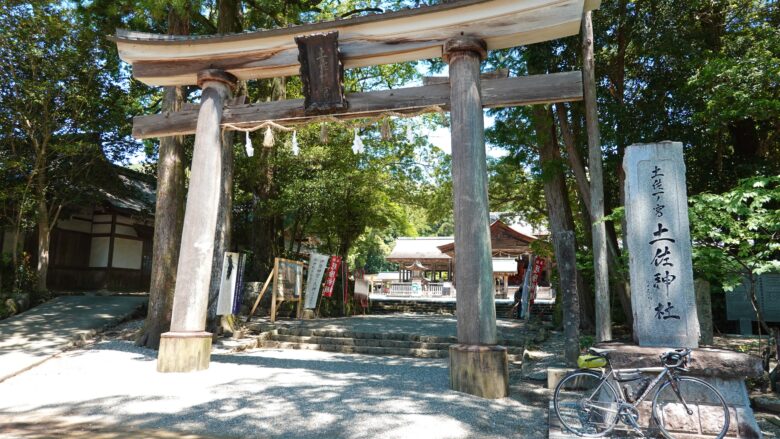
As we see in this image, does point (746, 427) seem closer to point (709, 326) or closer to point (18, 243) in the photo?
point (709, 326)

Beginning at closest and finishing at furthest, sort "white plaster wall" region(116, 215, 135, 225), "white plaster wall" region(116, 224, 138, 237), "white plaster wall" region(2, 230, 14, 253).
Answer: "white plaster wall" region(2, 230, 14, 253)
"white plaster wall" region(116, 215, 135, 225)
"white plaster wall" region(116, 224, 138, 237)

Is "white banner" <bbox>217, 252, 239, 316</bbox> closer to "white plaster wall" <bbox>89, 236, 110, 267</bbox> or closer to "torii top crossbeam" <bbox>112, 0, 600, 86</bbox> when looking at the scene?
"torii top crossbeam" <bbox>112, 0, 600, 86</bbox>

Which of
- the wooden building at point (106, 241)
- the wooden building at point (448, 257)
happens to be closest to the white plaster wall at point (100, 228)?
the wooden building at point (106, 241)

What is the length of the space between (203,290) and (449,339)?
18.1ft

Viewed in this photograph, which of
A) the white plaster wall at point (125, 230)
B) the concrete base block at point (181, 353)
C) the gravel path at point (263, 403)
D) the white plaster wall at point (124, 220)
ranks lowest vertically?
the gravel path at point (263, 403)

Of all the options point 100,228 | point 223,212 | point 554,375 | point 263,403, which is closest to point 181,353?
point 263,403

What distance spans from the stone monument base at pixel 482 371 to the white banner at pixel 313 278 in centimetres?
881

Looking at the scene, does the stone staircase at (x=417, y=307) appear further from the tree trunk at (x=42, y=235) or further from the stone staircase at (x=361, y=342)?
the tree trunk at (x=42, y=235)

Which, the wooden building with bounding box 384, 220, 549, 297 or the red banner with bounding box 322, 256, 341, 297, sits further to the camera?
the wooden building with bounding box 384, 220, 549, 297

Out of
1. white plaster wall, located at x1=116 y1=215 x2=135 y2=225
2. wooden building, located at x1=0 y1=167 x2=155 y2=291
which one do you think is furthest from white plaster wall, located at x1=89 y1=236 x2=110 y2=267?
white plaster wall, located at x1=116 y1=215 x2=135 y2=225

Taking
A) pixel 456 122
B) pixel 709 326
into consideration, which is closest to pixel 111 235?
pixel 456 122

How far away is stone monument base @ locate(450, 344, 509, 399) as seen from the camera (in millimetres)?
5434

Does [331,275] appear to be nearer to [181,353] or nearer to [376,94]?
[181,353]

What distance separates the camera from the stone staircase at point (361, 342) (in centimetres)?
983
